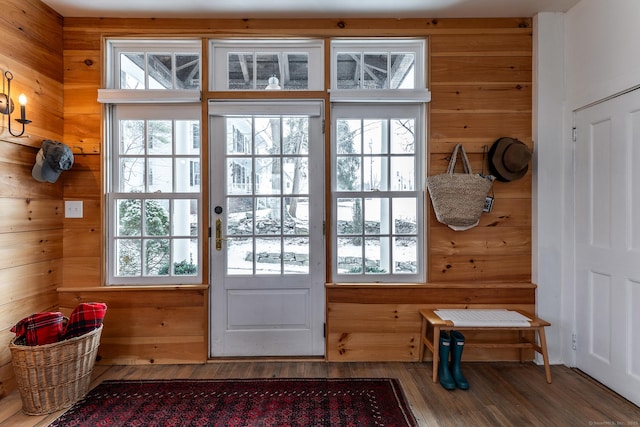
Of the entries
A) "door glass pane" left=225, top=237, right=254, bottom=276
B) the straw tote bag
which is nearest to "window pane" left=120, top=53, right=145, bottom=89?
"door glass pane" left=225, top=237, right=254, bottom=276

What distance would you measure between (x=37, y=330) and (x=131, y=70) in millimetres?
1906

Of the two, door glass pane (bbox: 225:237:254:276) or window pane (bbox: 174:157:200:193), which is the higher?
window pane (bbox: 174:157:200:193)

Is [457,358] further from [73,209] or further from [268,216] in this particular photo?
[73,209]

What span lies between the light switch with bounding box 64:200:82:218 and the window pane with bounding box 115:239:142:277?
0.34 meters

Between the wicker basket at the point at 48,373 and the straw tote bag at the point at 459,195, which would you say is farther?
the straw tote bag at the point at 459,195

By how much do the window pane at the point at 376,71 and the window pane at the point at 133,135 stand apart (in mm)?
1758

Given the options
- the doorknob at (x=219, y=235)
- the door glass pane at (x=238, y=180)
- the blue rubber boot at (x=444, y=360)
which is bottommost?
the blue rubber boot at (x=444, y=360)

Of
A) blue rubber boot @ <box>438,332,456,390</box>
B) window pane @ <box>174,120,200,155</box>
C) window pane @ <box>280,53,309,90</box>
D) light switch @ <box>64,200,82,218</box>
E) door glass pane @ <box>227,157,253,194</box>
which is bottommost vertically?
blue rubber boot @ <box>438,332,456,390</box>

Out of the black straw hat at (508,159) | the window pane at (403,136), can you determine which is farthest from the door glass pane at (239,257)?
the black straw hat at (508,159)

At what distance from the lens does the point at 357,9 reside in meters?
2.44

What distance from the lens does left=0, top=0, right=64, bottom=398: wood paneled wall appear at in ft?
6.84

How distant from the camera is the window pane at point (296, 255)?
2.60 m

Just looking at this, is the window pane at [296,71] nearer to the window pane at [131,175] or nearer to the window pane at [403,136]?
the window pane at [403,136]

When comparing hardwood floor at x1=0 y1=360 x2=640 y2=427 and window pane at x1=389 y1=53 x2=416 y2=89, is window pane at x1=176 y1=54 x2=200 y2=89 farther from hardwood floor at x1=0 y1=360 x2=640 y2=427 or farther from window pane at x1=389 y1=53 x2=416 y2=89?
hardwood floor at x1=0 y1=360 x2=640 y2=427
